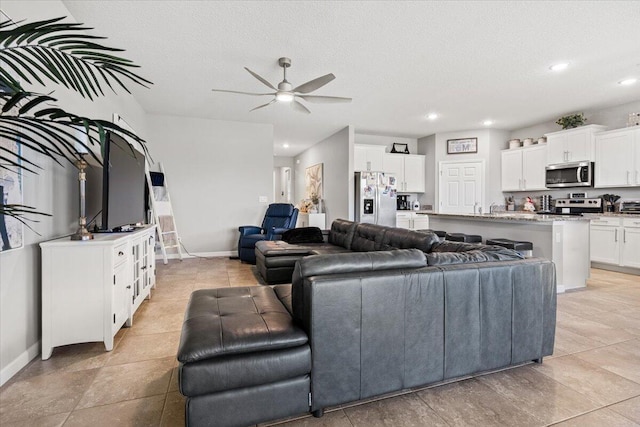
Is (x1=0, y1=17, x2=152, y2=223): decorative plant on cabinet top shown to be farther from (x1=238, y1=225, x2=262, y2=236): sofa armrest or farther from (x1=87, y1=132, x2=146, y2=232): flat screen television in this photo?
(x1=238, y1=225, x2=262, y2=236): sofa armrest

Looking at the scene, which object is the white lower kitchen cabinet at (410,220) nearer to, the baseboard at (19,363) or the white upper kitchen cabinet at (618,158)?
the white upper kitchen cabinet at (618,158)

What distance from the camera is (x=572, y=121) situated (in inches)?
219

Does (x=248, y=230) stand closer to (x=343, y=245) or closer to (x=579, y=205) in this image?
(x=343, y=245)

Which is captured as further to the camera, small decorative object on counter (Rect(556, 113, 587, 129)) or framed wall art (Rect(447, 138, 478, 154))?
framed wall art (Rect(447, 138, 478, 154))

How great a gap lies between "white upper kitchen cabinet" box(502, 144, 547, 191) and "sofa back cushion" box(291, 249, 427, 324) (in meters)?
5.75

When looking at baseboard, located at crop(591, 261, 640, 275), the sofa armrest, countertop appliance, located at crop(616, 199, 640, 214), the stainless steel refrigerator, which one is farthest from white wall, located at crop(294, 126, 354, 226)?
countertop appliance, located at crop(616, 199, 640, 214)

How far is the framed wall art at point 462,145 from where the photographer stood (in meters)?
7.16

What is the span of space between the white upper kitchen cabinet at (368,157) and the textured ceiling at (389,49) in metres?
1.78

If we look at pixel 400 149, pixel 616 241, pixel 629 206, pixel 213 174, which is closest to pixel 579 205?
pixel 629 206

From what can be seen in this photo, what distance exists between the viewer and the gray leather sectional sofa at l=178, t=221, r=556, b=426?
1478 millimetres

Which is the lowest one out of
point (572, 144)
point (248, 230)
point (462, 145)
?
point (248, 230)

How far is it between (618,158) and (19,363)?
294 inches

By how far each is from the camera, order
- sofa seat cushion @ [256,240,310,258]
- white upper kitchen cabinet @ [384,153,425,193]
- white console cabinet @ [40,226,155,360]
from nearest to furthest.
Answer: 1. white console cabinet @ [40,226,155,360]
2. sofa seat cushion @ [256,240,310,258]
3. white upper kitchen cabinet @ [384,153,425,193]

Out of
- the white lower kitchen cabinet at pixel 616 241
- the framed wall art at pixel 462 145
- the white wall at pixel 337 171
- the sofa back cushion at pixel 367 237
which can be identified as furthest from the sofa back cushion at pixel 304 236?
the white lower kitchen cabinet at pixel 616 241
